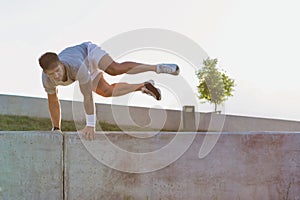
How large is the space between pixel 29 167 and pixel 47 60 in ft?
3.21

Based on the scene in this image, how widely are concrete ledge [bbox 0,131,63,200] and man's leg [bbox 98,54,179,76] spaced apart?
114 centimetres

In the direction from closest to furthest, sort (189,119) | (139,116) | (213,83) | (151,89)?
1. (151,89)
2. (139,116)
3. (189,119)
4. (213,83)

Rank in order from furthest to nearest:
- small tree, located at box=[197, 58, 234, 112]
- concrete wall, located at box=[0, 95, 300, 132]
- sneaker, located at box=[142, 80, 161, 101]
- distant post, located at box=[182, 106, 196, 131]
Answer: small tree, located at box=[197, 58, 234, 112], distant post, located at box=[182, 106, 196, 131], concrete wall, located at box=[0, 95, 300, 132], sneaker, located at box=[142, 80, 161, 101]

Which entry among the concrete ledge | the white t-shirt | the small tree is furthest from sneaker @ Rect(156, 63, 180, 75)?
the small tree

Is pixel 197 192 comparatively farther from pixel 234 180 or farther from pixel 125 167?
pixel 125 167

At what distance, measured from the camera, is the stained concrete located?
130 inches

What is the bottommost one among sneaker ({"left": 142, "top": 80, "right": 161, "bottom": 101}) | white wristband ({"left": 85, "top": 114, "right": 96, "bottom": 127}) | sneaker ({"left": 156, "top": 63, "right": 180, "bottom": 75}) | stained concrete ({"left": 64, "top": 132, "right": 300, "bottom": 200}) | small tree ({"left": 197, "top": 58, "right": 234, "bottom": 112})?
stained concrete ({"left": 64, "top": 132, "right": 300, "bottom": 200})

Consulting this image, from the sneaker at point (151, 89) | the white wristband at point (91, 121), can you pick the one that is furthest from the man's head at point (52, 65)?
the sneaker at point (151, 89)

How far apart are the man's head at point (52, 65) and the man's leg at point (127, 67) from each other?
0.64 metres

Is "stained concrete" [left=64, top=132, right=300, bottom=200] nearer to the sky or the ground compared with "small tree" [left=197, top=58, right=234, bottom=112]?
nearer to the ground

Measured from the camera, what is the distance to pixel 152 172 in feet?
11.2

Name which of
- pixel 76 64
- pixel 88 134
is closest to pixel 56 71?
pixel 76 64

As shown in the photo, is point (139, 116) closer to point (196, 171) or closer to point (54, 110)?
point (54, 110)

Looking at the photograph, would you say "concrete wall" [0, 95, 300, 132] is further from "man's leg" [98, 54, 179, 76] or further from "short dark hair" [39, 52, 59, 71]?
"short dark hair" [39, 52, 59, 71]
